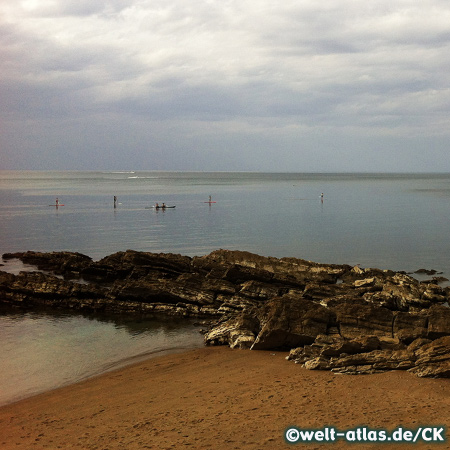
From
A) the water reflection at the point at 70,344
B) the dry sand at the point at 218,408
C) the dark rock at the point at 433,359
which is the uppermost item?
the dark rock at the point at 433,359

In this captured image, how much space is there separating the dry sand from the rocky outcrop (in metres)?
1.24

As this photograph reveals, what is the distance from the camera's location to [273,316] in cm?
1900

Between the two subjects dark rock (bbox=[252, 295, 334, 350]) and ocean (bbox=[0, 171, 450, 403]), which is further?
ocean (bbox=[0, 171, 450, 403])

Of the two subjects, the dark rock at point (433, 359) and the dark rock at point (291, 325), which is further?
the dark rock at point (291, 325)

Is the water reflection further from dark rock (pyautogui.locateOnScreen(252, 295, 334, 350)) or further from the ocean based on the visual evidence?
dark rock (pyautogui.locateOnScreen(252, 295, 334, 350))

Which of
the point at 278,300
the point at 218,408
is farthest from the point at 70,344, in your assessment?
the point at 218,408

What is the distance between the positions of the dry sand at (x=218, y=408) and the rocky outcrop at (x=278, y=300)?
4.06 ft

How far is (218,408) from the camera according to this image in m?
13.8

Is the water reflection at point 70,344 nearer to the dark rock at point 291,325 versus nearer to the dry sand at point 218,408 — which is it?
the dry sand at point 218,408

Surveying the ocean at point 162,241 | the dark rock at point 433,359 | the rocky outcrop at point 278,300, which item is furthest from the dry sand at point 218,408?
the ocean at point 162,241

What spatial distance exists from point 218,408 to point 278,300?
6.56m

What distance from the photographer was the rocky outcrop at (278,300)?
661 inches

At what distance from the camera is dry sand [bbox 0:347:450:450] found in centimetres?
1203

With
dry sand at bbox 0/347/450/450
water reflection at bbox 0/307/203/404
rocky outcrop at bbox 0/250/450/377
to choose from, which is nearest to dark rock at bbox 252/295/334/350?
rocky outcrop at bbox 0/250/450/377
